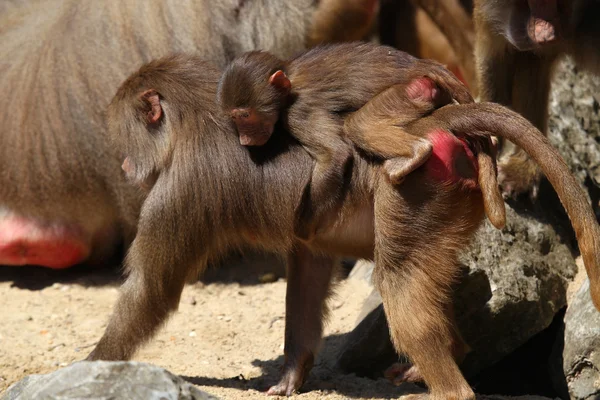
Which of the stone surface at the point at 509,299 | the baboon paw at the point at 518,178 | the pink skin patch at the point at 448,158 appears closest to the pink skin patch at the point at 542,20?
the baboon paw at the point at 518,178

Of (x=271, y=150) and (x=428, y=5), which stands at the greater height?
(x=271, y=150)

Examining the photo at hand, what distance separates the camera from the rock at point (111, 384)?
299 cm

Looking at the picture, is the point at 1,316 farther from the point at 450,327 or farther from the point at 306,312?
the point at 450,327

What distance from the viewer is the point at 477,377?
197 inches

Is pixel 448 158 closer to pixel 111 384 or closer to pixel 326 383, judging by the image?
pixel 326 383

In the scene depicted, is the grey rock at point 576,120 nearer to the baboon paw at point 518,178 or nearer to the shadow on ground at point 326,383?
the baboon paw at point 518,178

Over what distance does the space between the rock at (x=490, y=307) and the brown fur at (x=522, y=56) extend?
0.48m

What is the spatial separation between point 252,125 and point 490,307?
1424 mm

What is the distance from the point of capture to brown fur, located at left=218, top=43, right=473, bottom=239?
3742 millimetres

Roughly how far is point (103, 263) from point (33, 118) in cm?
93

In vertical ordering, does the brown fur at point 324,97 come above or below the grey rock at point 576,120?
above

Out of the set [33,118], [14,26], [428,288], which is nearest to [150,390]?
[428,288]

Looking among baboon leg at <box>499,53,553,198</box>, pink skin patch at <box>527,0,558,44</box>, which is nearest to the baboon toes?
baboon leg at <box>499,53,553,198</box>

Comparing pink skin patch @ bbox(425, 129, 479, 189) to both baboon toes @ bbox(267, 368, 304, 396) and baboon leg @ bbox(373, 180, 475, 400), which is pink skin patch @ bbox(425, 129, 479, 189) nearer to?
baboon leg @ bbox(373, 180, 475, 400)
